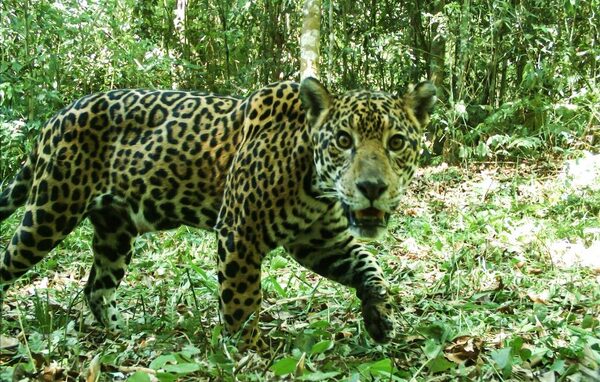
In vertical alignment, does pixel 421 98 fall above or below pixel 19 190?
above

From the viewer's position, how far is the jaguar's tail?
17.8ft

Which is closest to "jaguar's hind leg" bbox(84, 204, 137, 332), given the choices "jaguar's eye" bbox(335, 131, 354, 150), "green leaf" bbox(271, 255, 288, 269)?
"green leaf" bbox(271, 255, 288, 269)

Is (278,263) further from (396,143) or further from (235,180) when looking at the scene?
(396,143)

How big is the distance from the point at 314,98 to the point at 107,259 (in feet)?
7.59

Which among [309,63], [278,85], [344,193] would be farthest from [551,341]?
[309,63]

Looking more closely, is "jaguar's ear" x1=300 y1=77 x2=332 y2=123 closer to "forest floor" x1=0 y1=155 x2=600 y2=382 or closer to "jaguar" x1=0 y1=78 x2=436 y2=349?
"jaguar" x1=0 y1=78 x2=436 y2=349

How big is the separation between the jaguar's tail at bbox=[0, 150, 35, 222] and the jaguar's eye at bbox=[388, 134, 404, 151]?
2.80m

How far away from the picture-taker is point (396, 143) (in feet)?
14.6

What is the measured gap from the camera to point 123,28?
14.6 m

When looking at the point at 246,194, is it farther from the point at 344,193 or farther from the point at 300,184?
the point at 344,193

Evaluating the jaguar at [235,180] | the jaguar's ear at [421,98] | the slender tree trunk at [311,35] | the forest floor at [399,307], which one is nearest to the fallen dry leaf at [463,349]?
the forest floor at [399,307]

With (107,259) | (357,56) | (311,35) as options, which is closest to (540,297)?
(107,259)

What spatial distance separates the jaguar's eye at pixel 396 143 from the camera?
444 cm

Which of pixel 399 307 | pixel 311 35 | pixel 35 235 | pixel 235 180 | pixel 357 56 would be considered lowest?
pixel 399 307
